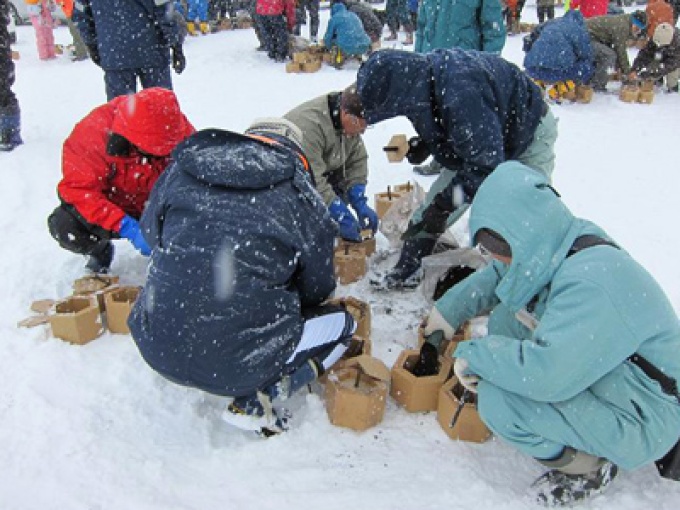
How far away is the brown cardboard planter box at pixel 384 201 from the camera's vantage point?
12.4 ft

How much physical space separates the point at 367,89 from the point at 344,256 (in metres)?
0.96

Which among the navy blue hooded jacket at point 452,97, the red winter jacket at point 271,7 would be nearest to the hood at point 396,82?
the navy blue hooded jacket at point 452,97

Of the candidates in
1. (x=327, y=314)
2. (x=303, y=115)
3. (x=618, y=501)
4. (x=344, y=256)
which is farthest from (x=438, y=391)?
(x=303, y=115)

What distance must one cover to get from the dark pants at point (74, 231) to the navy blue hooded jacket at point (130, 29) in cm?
186

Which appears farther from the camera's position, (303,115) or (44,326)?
(303,115)

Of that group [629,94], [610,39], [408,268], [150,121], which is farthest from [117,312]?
[610,39]

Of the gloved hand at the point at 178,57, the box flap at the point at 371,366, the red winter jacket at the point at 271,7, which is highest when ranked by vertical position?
the red winter jacket at the point at 271,7

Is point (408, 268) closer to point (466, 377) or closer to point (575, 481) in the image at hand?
point (466, 377)

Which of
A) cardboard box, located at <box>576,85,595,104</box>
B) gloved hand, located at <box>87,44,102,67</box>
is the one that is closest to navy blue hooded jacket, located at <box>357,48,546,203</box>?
gloved hand, located at <box>87,44,102,67</box>

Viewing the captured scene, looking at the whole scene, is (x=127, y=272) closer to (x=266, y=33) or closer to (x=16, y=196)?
(x=16, y=196)

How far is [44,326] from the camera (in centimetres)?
270

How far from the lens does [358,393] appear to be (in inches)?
84.1

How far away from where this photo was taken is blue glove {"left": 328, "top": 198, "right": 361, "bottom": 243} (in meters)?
3.14

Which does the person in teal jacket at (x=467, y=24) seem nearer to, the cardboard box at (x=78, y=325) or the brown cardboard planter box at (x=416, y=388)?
the brown cardboard planter box at (x=416, y=388)
